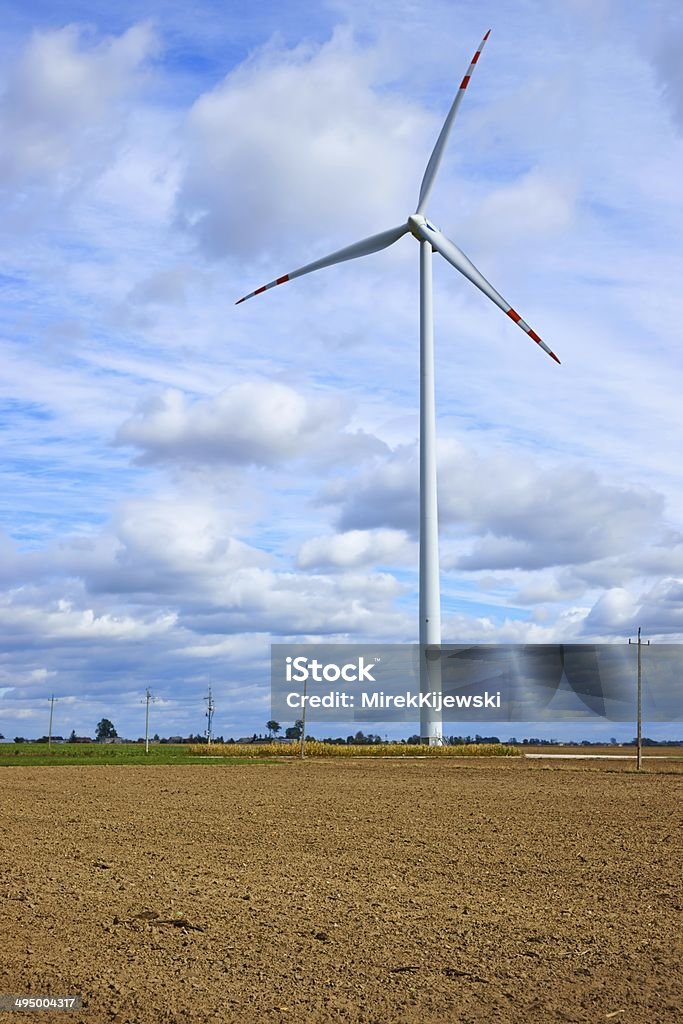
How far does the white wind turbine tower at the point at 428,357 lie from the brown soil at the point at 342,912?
1131 inches

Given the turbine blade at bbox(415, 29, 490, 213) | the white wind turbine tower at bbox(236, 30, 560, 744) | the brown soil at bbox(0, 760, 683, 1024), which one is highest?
the turbine blade at bbox(415, 29, 490, 213)

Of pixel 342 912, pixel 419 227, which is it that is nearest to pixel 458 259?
pixel 419 227

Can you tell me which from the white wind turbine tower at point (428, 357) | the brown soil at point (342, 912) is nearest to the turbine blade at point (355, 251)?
the white wind turbine tower at point (428, 357)

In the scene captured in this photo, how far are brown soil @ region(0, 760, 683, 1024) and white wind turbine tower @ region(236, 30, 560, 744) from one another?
28.7 metres

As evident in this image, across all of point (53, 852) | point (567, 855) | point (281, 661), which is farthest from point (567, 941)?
point (281, 661)

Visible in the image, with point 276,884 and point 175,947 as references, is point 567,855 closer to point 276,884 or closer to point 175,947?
point 276,884

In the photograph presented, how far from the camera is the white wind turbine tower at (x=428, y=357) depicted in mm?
58844

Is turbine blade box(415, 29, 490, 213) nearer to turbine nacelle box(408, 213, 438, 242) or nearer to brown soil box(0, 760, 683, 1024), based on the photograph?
Result: turbine nacelle box(408, 213, 438, 242)

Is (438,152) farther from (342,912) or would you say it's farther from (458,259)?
(342,912)

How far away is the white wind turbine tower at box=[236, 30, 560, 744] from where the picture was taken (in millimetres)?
58844

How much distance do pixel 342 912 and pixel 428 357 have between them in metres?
47.6

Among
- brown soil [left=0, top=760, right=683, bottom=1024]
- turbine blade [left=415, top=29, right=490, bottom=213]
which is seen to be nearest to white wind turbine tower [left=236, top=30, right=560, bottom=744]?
turbine blade [left=415, top=29, right=490, bottom=213]

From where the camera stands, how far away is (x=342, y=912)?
582 inches

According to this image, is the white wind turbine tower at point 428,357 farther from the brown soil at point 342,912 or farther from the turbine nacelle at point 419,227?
the brown soil at point 342,912
